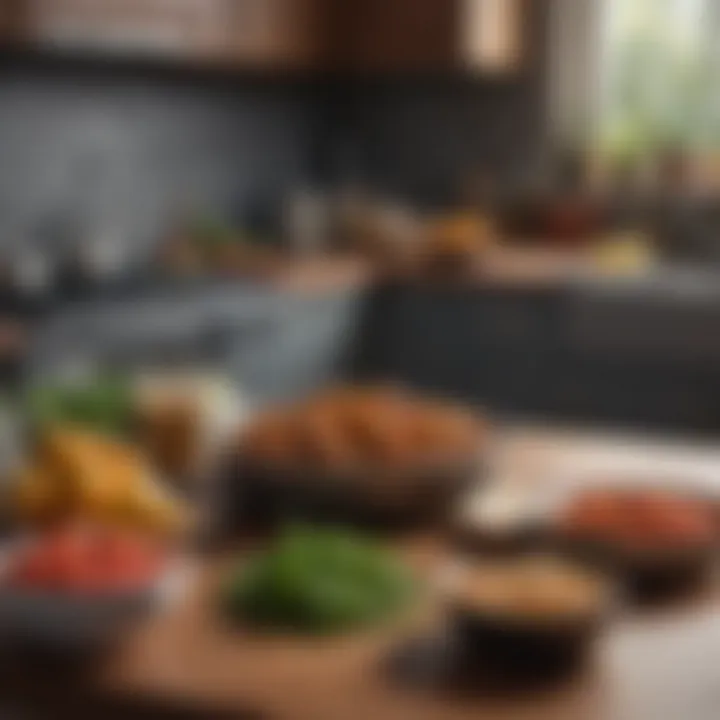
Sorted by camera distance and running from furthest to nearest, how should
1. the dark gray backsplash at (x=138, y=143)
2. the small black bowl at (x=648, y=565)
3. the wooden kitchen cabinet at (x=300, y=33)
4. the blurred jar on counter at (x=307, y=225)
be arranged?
the blurred jar on counter at (x=307, y=225) < the dark gray backsplash at (x=138, y=143) < the wooden kitchen cabinet at (x=300, y=33) < the small black bowl at (x=648, y=565)

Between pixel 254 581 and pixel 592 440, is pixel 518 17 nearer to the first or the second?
pixel 592 440

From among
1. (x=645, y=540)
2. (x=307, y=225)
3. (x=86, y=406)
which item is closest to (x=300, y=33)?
(x=307, y=225)

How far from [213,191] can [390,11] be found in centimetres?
70

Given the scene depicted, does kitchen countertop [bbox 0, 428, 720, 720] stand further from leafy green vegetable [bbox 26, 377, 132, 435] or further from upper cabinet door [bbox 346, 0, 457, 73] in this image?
upper cabinet door [bbox 346, 0, 457, 73]

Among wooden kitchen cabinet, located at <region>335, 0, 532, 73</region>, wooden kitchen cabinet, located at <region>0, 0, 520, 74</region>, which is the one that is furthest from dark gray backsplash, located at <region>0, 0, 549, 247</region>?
wooden kitchen cabinet, located at <region>335, 0, 532, 73</region>

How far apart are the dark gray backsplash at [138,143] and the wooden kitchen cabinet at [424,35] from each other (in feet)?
1.07

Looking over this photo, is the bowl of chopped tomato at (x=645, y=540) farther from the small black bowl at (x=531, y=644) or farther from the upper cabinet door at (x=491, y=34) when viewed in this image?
the upper cabinet door at (x=491, y=34)

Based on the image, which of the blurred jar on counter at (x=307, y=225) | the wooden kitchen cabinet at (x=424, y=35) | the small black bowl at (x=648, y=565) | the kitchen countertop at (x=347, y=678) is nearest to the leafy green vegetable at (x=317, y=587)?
the kitchen countertop at (x=347, y=678)

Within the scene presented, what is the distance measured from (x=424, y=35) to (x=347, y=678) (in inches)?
138

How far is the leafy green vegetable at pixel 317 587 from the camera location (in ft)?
4.50

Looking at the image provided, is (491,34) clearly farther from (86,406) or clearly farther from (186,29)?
(86,406)

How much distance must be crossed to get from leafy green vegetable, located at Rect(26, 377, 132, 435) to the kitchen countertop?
0.41m

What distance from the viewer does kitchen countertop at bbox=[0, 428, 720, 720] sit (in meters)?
1.19

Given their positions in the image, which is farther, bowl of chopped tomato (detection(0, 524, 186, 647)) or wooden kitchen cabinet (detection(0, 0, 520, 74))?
wooden kitchen cabinet (detection(0, 0, 520, 74))
